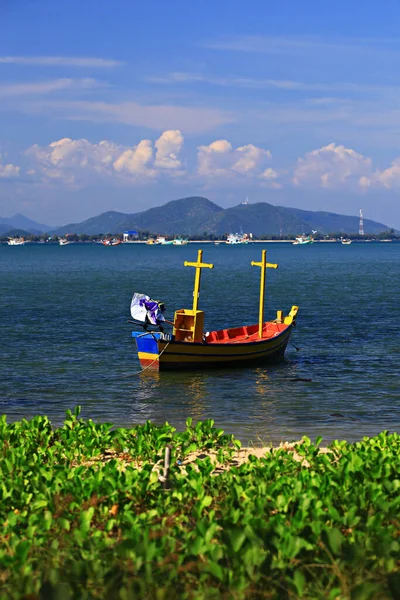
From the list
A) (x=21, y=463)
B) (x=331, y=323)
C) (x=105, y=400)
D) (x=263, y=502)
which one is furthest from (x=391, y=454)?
(x=331, y=323)

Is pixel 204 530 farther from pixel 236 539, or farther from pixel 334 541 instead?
pixel 334 541

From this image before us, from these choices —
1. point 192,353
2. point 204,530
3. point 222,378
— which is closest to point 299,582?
point 204,530

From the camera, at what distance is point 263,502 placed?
38.2 feet

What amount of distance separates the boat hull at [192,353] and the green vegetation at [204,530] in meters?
17.4

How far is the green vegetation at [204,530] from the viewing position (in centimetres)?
941

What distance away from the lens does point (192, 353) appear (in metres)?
33.2

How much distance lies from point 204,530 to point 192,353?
22.8 meters

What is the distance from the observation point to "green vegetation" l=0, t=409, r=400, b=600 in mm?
9414

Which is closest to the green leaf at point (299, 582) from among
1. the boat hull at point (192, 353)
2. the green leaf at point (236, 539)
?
the green leaf at point (236, 539)

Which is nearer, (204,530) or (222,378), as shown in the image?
(204,530)

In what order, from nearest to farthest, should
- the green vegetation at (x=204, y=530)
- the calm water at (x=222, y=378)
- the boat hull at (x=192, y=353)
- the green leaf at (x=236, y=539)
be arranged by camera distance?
the green vegetation at (x=204, y=530), the green leaf at (x=236, y=539), the calm water at (x=222, y=378), the boat hull at (x=192, y=353)

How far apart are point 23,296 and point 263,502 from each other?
6424 cm

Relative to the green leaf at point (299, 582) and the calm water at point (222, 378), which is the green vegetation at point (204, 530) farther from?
the calm water at point (222, 378)

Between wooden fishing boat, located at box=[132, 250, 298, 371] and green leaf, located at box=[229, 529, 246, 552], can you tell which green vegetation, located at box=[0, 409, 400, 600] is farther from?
wooden fishing boat, located at box=[132, 250, 298, 371]
